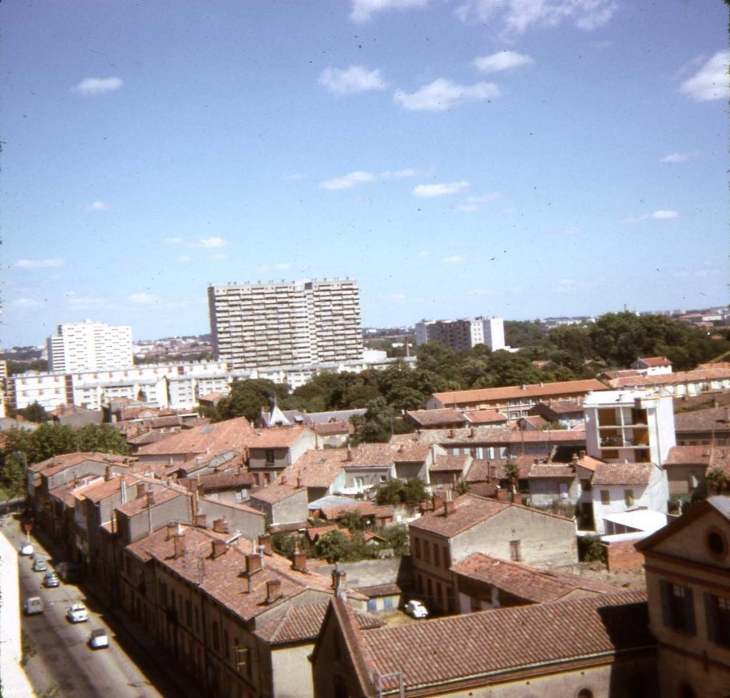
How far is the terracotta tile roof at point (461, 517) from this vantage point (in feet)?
105

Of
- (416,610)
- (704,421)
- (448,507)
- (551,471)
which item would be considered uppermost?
(704,421)

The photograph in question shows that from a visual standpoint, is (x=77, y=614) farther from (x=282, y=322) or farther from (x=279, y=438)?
(x=282, y=322)

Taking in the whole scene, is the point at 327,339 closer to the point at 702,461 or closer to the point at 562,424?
the point at 562,424

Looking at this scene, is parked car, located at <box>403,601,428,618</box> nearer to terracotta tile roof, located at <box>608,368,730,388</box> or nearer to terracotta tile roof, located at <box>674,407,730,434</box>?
terracotta tile roof, located at <box>674,407,730,434</box>

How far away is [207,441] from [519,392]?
35530 millimetres

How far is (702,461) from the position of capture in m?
46.1

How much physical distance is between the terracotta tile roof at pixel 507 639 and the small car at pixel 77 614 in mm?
23289

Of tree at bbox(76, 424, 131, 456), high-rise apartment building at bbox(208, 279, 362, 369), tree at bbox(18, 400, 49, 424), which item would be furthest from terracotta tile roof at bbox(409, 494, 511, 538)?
high-rise apartment building at bbox(208, 279, 362, 369)

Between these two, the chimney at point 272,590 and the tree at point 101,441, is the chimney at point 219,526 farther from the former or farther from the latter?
the tree at point 101,441

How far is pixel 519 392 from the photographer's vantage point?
90.2 metres

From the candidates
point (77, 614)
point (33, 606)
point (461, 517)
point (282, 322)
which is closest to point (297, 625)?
point (461, 517)

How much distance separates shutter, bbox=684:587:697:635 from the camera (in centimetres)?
1877

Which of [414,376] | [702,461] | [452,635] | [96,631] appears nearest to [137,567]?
[96,631]

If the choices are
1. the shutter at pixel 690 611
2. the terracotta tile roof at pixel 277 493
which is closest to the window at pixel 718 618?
the shutter at pixel 690 611
